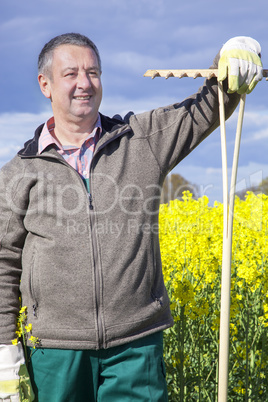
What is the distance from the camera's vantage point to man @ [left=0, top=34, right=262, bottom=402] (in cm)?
185

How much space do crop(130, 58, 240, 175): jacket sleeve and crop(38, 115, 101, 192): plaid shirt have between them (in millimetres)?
185

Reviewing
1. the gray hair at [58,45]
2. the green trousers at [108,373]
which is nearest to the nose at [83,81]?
the gray hair at [58,45]

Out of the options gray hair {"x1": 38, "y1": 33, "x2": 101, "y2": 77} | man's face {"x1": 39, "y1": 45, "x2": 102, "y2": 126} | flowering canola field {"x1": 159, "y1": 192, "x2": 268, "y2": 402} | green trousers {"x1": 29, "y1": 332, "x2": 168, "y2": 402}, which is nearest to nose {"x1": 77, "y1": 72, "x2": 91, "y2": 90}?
man's face {"x1": 39, "y1": 45, "x2": 102, "y2": 126}

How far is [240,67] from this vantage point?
1824 millimetres

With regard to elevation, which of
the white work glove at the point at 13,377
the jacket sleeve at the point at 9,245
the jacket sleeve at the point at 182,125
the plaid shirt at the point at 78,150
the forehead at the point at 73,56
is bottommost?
the white work glove at the point at 13,377

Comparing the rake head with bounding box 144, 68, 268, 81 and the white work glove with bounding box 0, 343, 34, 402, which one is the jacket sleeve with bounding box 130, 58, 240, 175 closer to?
the rake head with bounding box 144, 68, 268, 81

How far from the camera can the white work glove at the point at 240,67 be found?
5.93 feet

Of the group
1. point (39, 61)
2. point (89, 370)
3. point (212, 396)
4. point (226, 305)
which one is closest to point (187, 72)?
point (39, 61)

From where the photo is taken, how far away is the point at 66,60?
1.98 meters

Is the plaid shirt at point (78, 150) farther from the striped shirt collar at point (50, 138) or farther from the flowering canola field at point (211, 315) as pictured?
the flowering canola field at point (211, 315)

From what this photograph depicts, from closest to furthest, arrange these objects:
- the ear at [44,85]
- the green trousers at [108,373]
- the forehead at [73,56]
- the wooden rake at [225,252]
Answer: the wooden rake at [225,252]
the green trousers at [108,373]
the forehead at [73,56]
the ear at [44,85]

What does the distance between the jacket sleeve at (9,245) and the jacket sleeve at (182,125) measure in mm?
591

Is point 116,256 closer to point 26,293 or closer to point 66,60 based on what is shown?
point 26,293

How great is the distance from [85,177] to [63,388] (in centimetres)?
86
